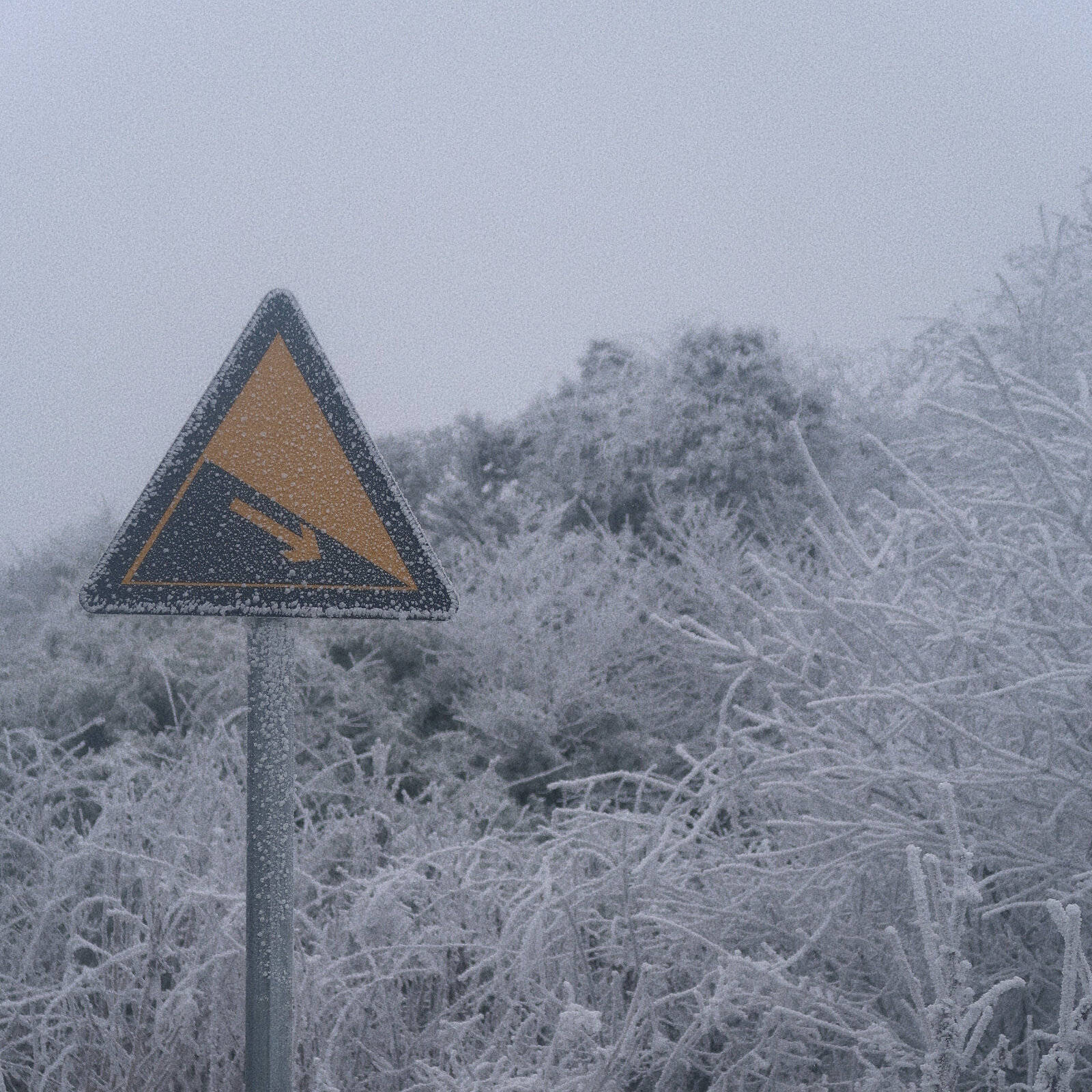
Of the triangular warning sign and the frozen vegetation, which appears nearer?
the triangular warning sign

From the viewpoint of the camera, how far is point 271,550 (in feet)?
6.90

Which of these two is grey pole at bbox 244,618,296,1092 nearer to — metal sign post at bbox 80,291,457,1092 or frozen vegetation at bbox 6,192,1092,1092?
metal sign post at bbox 80,291,457,1092

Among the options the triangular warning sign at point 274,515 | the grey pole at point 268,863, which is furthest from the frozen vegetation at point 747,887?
the triangular warning sign at point 274,515

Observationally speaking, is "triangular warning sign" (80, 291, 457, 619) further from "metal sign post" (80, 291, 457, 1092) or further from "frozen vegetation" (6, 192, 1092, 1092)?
"frozen vegetation" (6, 192, 1092, 1092)

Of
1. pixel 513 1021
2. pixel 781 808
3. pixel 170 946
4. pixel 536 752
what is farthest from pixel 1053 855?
pixel 536 752

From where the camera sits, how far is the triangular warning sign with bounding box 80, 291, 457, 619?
2082 mm

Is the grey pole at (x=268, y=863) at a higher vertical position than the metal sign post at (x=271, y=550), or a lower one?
lower

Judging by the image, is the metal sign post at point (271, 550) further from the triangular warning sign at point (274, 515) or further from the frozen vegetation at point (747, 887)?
the frozen vegetation at point (747, 887)

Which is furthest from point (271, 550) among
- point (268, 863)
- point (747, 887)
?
point (747, 887)

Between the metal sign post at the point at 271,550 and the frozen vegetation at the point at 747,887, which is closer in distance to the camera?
the metal sign post at the point at 271,550

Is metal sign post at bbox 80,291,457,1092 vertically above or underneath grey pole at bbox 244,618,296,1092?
above

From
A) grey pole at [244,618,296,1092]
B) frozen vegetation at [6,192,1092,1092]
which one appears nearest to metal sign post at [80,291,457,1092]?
grey pole at [244,618,296,1092]

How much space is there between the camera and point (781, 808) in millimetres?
3949

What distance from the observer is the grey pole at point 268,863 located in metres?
2.09
